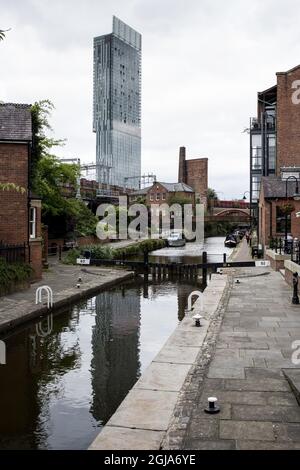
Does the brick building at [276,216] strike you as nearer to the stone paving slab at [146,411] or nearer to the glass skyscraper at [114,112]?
the stone paving slab at [146,411]

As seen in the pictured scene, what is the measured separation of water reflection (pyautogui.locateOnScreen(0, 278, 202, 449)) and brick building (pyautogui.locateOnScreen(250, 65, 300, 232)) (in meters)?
28.9

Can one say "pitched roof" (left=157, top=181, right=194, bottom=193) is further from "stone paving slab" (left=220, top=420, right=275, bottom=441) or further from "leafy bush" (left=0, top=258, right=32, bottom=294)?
"stone paving slab" (left=220, top=420, right=275, bottom=441)

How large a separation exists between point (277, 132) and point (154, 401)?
1628 inches

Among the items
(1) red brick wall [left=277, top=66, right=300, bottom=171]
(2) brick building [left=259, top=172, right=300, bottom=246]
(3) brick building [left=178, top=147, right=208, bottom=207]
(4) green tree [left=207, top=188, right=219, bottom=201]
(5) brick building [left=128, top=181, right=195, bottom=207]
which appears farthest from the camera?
(4) green tree [left=207, top=188, right=219, bottom=201]

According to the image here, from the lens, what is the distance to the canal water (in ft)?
24.3

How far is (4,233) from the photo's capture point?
2066 cm

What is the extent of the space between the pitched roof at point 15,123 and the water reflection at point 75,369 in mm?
7914

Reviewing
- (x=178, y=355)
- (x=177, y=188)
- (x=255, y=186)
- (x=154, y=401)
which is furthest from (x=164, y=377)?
(x=177, y=188)

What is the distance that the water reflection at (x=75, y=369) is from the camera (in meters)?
7.41

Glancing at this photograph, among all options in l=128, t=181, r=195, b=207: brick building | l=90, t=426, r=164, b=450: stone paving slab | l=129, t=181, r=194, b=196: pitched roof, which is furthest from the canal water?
l=129, t=181, r=194, b=196: pitched roof

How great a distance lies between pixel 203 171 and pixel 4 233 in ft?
258

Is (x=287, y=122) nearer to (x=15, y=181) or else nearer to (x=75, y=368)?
(x=15, y=181)
